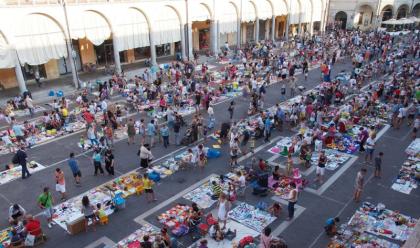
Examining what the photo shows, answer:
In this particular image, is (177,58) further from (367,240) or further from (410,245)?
(410,245)

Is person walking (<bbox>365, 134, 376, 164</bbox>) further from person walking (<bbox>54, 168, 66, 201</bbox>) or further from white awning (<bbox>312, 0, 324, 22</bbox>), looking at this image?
white awning (<bbox>312, 0, 324, 22</bbox>)

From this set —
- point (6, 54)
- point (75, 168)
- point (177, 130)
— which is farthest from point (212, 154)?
point (6, 54)

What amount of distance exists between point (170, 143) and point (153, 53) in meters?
19.5

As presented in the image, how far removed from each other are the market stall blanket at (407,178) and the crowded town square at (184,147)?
0.24 ft

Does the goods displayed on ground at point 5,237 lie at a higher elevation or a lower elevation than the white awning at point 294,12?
lower

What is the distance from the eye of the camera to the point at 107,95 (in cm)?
2795

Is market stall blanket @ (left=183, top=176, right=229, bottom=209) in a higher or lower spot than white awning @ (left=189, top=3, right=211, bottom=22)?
lower

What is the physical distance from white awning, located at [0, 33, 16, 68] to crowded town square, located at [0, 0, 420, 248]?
8 cm

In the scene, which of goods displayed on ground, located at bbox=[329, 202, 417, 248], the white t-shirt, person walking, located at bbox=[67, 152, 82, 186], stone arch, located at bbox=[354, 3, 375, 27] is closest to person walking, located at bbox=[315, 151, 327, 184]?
goods displayed on ground, located at bbox=[329, 202, 417, 248]

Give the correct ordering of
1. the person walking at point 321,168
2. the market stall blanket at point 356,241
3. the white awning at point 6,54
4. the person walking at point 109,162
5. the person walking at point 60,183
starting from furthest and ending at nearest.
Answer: the white awning at point 6,54 → the person walking at point 109,162 → the person walking at point 321,168 → the person walking at point 60,183 → the market stall blanket at point 356,241

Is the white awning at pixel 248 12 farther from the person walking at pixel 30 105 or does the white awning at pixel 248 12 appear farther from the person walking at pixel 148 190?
the person walking at pixel 148 190

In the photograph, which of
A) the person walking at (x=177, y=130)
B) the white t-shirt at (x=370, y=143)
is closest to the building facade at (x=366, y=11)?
the white t-shirt at (x=370, y=143)

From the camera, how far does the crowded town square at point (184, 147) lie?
42.3ft

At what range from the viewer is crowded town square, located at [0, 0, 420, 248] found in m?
12.9
